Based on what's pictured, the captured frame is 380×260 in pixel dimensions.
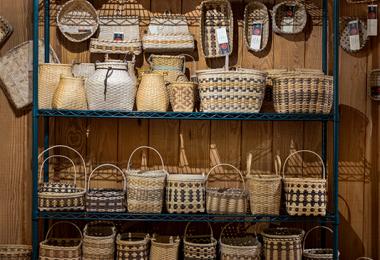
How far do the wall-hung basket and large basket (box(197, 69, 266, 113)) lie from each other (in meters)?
0.49

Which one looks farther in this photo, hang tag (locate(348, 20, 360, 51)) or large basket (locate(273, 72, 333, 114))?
hang tag (locate(348, 20, 360, 51))

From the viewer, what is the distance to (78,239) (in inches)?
139

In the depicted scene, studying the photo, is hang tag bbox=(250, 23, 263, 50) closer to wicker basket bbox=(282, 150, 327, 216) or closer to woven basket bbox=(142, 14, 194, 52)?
woven basket bbox=(142, 14, 194, 52)

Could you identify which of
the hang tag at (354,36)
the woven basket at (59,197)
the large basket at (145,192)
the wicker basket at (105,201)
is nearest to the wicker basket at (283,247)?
the large basket at (145,192)

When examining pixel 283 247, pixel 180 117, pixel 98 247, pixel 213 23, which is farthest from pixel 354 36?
pixel 98 247

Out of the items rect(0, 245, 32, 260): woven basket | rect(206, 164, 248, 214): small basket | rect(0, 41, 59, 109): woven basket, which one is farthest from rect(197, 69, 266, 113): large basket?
rect(0, 245, 32, 260): woven basket

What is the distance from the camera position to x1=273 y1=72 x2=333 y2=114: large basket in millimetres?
3285

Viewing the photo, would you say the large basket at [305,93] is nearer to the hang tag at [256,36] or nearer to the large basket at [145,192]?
the hang tag at [256,36]

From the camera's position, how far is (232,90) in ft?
10.8

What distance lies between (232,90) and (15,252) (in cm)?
158

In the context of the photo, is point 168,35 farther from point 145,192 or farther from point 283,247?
point 283,247

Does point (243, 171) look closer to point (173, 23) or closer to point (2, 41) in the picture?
point (173, 23)

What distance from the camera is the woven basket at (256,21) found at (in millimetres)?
3674

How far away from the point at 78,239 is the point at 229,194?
36.4 inches
